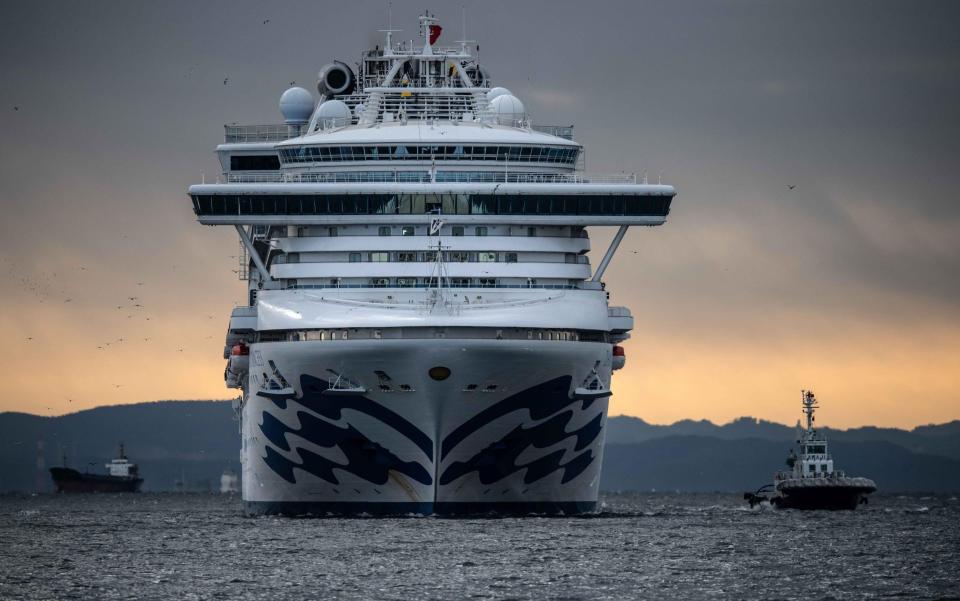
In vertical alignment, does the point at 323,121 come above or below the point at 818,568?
above

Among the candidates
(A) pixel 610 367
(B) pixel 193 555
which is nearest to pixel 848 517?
(A) pixel 610 367

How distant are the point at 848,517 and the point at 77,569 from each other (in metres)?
41.7

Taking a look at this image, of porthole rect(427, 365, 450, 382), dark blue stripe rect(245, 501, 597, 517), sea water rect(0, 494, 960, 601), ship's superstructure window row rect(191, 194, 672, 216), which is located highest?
ship's superstructure window row rect(191, 194, 672, 216)

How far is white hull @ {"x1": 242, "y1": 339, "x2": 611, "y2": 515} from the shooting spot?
203 ft

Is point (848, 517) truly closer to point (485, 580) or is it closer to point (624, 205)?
point (624, 205)

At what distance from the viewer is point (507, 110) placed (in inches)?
2906

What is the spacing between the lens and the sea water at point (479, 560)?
48.0m

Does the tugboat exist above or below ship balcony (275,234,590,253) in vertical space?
below

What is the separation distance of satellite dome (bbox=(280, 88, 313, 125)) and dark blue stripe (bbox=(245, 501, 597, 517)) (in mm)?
18190

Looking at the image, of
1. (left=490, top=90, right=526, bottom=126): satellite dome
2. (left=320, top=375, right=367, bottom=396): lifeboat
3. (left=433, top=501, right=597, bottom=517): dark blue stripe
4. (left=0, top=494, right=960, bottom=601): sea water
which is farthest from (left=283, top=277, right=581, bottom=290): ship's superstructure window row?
(left=490, top=90, right=526, bottom=126): satellite dome

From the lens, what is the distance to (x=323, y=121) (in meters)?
75.1

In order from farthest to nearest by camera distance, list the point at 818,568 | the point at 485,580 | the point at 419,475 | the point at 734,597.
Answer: the point at 419,475, the point at 818,568, the point at 485,580, the point at 734,597

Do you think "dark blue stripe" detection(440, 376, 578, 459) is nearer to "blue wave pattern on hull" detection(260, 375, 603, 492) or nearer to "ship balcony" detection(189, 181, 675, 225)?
"blue wave pattern on hull" detection(260, 375, 603, 492)

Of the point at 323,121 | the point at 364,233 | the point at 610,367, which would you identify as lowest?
the point at 610,367
